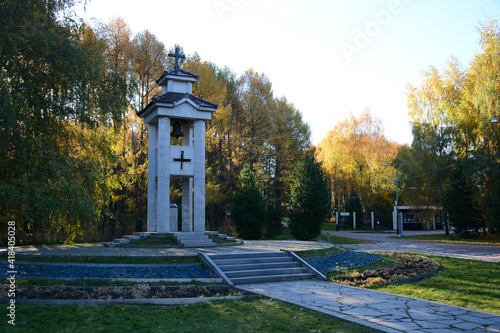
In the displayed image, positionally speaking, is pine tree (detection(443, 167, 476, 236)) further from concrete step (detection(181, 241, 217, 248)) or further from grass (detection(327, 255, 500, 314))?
concrete step (detection(181, 241, 217, 248))

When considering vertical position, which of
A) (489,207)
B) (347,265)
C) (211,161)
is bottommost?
(347,265)

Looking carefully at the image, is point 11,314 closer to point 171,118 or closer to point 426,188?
point 171,118

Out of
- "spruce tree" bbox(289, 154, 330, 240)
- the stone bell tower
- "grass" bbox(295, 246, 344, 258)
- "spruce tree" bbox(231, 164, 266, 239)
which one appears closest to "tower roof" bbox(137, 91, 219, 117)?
the stone bell tower

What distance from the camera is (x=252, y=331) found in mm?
5637

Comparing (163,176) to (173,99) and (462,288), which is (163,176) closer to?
(173,99)

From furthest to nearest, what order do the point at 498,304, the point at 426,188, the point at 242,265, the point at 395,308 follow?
1. the point at 426,188
2. the point at 242,265
3. the point at 498,304
4. the point at 395,308

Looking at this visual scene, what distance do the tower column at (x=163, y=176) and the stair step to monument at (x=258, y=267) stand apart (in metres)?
4.92

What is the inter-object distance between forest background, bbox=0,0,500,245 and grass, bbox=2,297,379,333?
3.49 metres

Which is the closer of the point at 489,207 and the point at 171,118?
the point at 171,118

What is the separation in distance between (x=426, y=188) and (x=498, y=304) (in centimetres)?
2526

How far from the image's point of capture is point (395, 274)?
10438 millimetres

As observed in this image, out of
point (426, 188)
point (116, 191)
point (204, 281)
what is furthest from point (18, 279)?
point (426, 188)

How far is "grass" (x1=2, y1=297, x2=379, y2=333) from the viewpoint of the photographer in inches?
223

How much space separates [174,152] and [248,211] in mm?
8996
